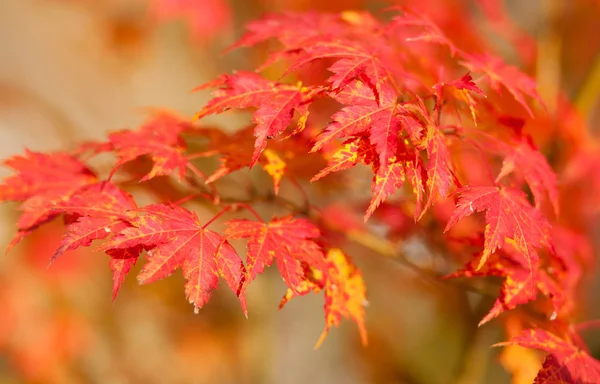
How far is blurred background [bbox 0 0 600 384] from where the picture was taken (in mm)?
1839

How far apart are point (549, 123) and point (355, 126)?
0.85m

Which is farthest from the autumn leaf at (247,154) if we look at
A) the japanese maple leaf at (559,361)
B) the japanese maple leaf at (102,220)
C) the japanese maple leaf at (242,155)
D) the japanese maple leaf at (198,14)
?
the japanese maple leaf at (198,14)

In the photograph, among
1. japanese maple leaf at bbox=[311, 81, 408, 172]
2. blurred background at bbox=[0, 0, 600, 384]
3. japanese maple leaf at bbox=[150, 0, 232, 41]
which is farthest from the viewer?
japanese maple leaf at bbox=[150, 0, 232, 41]

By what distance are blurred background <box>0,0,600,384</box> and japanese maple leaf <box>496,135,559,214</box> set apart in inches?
41.0

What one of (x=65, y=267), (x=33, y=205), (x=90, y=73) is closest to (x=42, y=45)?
(x=90, y=73)

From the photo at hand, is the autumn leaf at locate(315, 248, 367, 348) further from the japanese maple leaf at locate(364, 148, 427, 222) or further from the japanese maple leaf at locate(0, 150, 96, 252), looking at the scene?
the japanese maple leaf at locate(0, 150, 96, 252)

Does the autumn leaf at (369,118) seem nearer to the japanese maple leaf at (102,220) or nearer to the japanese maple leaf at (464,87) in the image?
the japanese maple leaf at (464,87)

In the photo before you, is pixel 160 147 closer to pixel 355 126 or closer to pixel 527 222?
pixel 355 126

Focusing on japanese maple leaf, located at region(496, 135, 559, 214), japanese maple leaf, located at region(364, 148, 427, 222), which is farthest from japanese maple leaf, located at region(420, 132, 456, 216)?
japanese maple leaf, located at region(496, 135, 559, 214)

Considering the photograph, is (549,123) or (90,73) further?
(90,73)

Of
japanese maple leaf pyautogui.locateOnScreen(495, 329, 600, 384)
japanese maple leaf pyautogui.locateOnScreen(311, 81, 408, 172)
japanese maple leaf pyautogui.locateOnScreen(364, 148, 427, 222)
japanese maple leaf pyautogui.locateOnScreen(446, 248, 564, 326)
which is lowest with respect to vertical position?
japanese maple leaf pyautogui.locateOnScreen(495, 329, 600, 384)

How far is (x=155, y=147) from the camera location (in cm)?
71

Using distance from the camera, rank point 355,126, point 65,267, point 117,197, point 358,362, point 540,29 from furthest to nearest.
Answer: point 358,362
point 65,267
point 540,29
point 117,197
point 355,126

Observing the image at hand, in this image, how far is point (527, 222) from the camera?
61 centimetres
